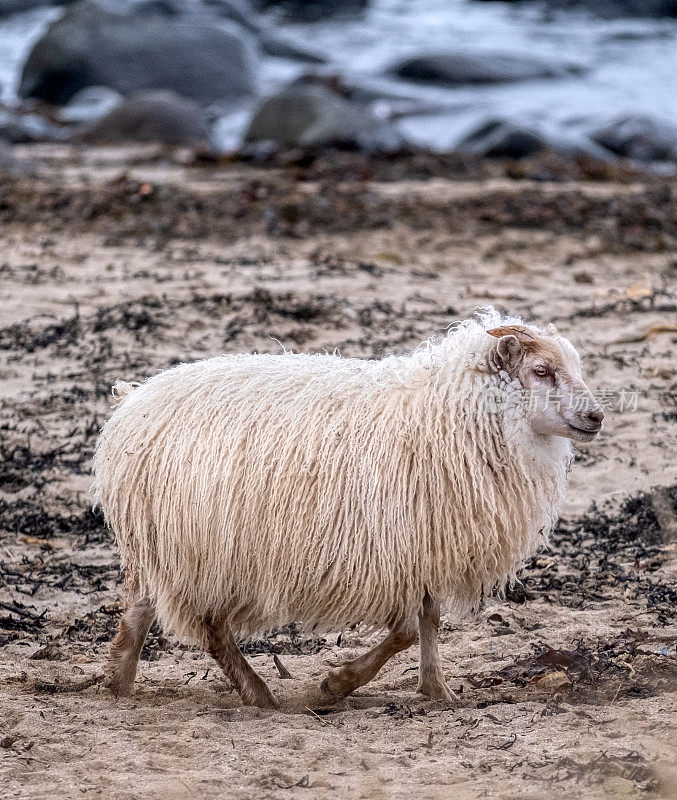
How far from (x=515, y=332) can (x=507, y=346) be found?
0.11 metres

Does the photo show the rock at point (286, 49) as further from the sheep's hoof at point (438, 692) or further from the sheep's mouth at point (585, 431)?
the sheep's hoof at point (438, 692)

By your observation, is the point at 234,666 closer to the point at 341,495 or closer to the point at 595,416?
the point at 341,495

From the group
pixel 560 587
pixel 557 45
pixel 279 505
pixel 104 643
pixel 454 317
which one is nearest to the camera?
pixel 279 505

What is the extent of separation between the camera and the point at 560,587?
485 centimetres

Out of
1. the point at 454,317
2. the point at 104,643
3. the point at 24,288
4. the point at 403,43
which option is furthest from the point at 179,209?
the point at 403,43

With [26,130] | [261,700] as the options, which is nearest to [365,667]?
[261,700]

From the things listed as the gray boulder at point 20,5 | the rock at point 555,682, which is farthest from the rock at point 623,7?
the rock at point 555,682

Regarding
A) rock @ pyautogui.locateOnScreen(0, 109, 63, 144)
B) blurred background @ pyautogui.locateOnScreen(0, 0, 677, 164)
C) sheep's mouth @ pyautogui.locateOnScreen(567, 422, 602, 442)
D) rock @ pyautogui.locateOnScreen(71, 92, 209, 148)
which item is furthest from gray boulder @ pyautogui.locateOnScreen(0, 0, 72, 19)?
sheep's mouth @ pyautogui.locateOnScreen(567, 422, 602, 442)

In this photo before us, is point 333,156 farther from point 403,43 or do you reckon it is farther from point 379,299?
point 403,43

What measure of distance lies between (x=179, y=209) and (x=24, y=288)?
2.70 metres

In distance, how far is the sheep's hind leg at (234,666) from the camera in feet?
12.9

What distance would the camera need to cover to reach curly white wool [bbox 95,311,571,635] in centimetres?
379

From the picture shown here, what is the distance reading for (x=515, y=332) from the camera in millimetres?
3900

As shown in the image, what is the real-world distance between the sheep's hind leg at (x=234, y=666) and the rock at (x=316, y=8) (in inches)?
1116
